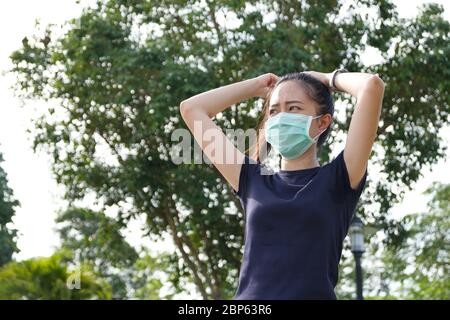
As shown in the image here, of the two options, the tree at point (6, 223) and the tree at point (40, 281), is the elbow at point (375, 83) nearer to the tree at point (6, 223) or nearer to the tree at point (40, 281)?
the tree at point (40, 281)

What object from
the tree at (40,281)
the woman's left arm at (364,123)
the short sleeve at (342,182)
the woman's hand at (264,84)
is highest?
the tree at (40,281)

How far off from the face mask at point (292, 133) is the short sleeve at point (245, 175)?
3.7 inches

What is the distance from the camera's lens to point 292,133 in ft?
9.19

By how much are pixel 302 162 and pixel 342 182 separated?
21cm

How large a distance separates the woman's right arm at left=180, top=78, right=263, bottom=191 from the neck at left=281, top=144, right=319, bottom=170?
0.13m

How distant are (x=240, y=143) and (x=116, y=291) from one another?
2393 centimetres

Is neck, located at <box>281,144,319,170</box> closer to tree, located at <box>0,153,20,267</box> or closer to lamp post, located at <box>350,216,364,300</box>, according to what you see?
lamp post, located at <box>350,216,364,300</box>

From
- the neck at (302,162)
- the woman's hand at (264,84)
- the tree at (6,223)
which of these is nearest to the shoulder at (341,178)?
the neck at (302,162)

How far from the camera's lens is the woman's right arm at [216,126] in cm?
287

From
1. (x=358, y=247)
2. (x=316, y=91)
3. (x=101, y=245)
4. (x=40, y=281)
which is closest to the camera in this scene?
(x=316, y=91)

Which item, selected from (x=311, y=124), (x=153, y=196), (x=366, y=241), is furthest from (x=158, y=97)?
(x=311, y=124)

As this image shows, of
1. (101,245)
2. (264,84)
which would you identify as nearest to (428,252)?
(101,245)

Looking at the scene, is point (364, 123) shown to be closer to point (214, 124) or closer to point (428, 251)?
point (214, 124)

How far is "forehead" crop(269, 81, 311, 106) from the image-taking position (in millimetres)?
2885
